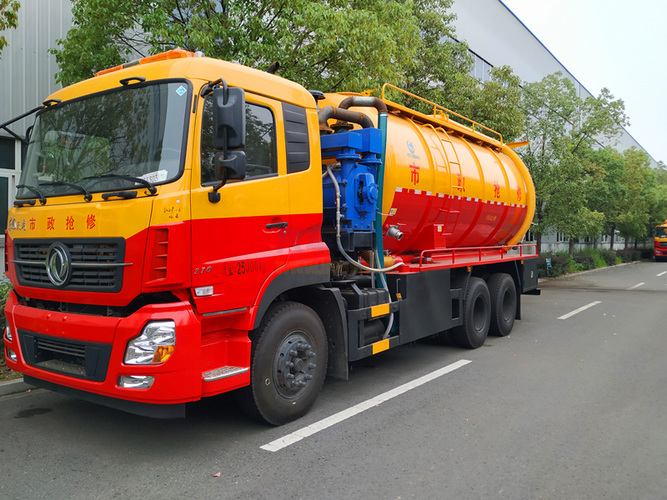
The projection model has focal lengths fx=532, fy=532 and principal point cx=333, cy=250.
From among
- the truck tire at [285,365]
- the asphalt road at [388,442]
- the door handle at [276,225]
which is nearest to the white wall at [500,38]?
the asphalt road at [388,442]

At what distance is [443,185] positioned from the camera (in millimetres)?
7215

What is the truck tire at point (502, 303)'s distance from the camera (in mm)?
8812

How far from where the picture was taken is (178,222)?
370 centimetres

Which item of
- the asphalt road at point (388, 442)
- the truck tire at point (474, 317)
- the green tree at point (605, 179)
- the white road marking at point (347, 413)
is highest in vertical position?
the green tree at point (605, 179)

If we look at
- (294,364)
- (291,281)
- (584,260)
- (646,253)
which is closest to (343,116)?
(291,281)

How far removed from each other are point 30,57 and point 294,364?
331 inches

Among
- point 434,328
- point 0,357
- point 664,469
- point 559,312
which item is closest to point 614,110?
point 559,312

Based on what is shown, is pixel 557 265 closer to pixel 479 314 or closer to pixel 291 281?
pixel 479 314

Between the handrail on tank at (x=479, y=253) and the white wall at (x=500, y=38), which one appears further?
the white wall at (x=500, y=38)

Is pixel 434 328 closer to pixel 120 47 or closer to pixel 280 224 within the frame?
pixel 280 224

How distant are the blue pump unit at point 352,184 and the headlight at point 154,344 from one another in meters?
2.44

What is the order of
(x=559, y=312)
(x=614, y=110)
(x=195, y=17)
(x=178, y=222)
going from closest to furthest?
(x=178, y=222), (x=195, y=17), (x=559, y=312), (x=614, y=110)

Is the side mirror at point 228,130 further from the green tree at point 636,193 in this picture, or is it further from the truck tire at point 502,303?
the green tree at point 636,193

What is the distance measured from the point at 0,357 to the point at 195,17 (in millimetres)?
5354
